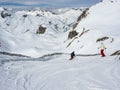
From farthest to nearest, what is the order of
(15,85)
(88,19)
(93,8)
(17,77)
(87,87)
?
1. (93,8)
2. (88,19)
3. (17,77)
4. (15,85)
5. (87,87)

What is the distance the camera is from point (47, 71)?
22109mm

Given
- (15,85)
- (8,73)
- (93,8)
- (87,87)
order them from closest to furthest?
1. (87,87)
2. (15,85)
3. (8,73)
4. (93,8)

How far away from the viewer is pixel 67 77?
19.1 metres

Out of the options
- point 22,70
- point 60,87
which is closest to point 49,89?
point 60,87

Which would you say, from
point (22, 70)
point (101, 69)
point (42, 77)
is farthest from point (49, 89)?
point (22, 70)

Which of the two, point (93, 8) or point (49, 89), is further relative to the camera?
point (93, 8)

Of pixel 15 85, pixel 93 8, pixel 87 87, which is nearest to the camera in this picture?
pixel 87 87

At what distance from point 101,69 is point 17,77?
5652 millimetres

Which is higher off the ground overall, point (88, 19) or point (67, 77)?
point (88, 19)

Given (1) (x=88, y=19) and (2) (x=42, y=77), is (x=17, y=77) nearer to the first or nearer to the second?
(2) (x=42, y=77)

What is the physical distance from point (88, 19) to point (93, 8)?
29.9 ft

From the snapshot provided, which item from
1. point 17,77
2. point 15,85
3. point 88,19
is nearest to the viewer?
point 15,85

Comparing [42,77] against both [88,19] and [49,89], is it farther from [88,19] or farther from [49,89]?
[88,19]

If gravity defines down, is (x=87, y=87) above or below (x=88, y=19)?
below
